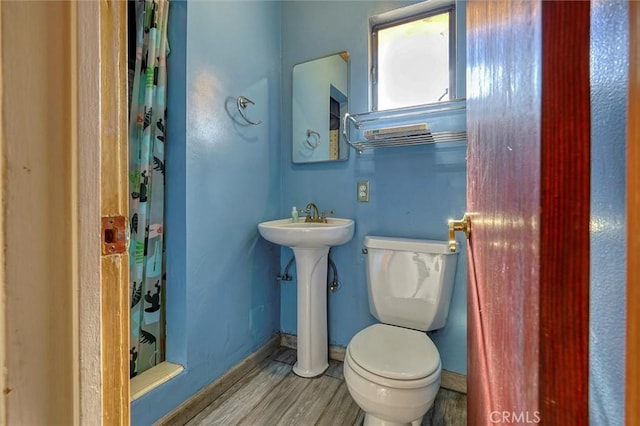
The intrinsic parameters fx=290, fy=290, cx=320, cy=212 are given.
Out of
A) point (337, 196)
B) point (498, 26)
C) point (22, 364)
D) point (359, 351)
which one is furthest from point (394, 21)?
point (22, 364)

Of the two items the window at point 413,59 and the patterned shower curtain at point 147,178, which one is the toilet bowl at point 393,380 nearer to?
the patterned shower curtain at point 147,178

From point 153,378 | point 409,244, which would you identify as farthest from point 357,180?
point 153,378

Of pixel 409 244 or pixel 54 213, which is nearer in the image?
pixel 54 213

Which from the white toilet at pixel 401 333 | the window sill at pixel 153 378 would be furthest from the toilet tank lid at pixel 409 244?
the window sill at pixel 153 378

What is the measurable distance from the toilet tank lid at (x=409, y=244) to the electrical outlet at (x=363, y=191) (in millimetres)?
293

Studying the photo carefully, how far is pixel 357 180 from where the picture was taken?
1815 millimetres

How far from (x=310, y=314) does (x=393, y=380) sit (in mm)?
742

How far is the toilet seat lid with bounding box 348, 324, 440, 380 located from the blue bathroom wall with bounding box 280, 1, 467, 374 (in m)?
0.42

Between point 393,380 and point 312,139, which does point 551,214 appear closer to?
point 393,380

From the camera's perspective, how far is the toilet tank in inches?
56.5

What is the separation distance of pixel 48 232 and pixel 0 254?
0.04 metres

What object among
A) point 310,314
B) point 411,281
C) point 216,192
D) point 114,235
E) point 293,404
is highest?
point 216,192

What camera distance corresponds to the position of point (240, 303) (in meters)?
1.72

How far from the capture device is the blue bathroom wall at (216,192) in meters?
1.40
